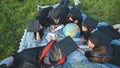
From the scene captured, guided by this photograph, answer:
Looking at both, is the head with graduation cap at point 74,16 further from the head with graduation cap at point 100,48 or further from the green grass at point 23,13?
the green grass at point 23,13

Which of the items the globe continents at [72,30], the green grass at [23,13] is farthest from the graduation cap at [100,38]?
the green grass at [23,13]

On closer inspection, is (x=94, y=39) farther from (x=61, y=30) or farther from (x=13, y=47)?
(x=13, y=47)

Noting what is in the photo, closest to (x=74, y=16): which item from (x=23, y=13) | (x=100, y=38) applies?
(x=100, y=38)

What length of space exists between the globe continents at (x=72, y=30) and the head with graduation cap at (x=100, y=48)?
0.54 m

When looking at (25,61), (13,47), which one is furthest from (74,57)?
(13,47)

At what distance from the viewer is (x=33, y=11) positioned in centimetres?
654

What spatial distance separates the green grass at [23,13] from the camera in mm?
5922

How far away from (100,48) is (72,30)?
796 millimetres

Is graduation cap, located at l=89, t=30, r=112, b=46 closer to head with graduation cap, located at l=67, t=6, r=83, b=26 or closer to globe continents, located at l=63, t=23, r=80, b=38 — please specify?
globe continents, located at l=63, t=23, r=80, b=38

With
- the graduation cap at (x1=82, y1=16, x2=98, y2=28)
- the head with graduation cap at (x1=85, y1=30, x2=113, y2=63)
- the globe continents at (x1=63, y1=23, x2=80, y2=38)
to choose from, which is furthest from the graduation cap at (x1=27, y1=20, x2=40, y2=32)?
the head with graduation cap at (x1=85, y1=30, x2=113, y2=63)

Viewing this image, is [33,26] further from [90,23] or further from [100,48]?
[100,48]

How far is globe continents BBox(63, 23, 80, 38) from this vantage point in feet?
16.7

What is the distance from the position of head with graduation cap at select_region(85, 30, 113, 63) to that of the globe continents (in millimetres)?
542

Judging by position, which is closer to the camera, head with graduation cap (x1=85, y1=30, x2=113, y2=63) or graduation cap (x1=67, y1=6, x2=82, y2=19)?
head with graduation cap (x1=85, y1=30, x2=113, y2=63)
